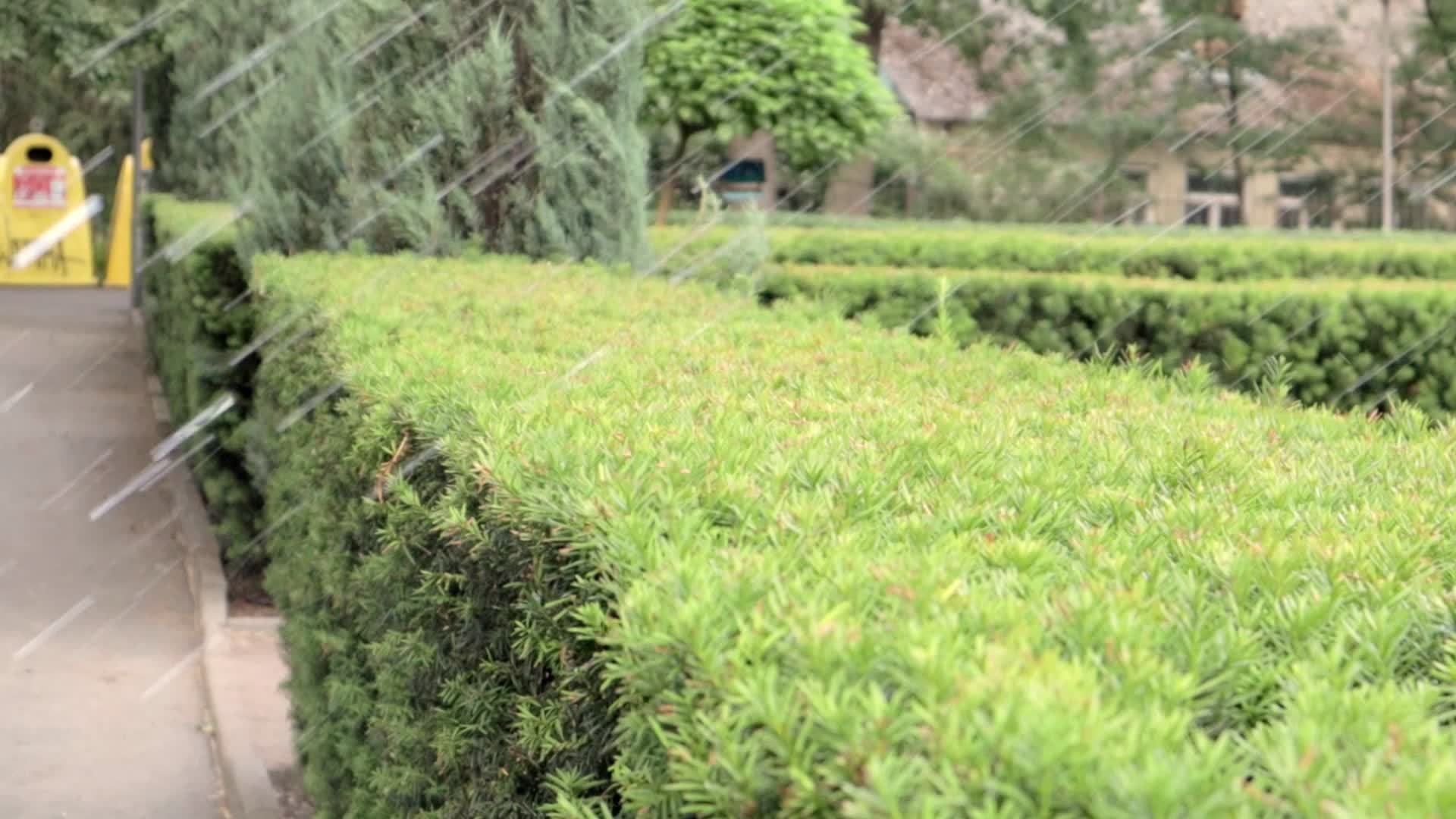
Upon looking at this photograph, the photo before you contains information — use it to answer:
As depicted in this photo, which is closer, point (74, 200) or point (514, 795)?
point (514, 795)

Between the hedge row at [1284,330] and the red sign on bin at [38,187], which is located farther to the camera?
the red sign on bin at [38,187]

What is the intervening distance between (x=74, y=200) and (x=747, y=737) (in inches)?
944

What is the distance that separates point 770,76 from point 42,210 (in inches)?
400

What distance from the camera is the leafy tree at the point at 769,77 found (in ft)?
67.0

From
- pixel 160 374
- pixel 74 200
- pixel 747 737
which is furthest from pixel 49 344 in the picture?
pixel 747 737

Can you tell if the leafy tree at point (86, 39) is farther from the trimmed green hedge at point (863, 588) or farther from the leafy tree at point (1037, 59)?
the leafy tree at point (1037, 59)

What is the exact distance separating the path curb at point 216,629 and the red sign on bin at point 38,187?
35.8ft

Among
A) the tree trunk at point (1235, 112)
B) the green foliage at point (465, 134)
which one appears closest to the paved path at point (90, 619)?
the green foliage at point (465, 134)

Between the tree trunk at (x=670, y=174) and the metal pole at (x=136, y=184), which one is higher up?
the metal pole at (x=136, y=184)

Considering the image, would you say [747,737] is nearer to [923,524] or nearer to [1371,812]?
[1371,812]

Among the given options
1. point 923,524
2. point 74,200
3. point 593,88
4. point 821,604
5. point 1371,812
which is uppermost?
point 1371,812

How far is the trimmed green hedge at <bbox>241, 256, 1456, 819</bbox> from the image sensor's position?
1433 mm

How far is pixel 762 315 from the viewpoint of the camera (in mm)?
6020

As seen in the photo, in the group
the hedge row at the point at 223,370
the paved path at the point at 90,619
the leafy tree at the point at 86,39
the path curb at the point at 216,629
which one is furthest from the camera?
the leafy tree at the point at 86,39
